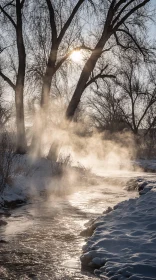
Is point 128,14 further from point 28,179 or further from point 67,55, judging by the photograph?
point 28,179

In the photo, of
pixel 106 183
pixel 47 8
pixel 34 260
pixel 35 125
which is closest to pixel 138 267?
pixel 34 260

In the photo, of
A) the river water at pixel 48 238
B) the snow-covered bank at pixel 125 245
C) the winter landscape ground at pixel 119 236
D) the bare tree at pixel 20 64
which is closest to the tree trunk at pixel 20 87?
the bare tree at pixel 20 64

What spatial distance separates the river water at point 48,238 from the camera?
17.4ft

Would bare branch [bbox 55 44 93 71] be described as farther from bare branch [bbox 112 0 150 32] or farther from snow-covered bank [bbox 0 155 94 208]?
snow-covered bank [bbox 0 155 94 208]

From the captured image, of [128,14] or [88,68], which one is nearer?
[88,68]

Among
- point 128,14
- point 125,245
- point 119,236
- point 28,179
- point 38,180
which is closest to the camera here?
point 125,245

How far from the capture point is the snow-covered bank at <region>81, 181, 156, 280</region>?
5090 mm

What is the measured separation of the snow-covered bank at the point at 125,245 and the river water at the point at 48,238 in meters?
0.26

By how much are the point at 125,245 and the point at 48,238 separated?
161cm

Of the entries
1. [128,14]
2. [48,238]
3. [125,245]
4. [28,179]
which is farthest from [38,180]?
[128,14]

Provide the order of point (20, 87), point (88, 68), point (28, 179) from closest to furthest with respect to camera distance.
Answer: point (28, 179)
point (20, 87)
point (88, 68)

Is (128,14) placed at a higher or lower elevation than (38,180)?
higher

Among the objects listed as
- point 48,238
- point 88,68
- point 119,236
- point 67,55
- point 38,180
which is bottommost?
point 48,238

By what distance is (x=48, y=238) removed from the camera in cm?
703
